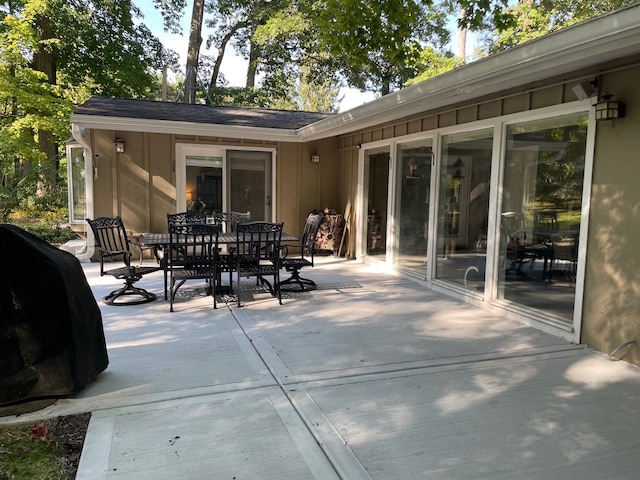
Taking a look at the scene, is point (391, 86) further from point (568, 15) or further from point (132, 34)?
point (132, 34)

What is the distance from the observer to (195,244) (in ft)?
15.3

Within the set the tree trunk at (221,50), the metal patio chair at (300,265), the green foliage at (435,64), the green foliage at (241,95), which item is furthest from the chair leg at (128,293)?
the tree trunk at (221,50)

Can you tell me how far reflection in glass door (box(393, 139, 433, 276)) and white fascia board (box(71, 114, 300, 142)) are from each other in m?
2.22

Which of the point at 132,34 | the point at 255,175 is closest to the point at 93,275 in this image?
the point at 255,175

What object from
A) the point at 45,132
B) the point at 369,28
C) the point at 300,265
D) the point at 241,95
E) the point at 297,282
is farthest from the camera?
the point at 241,95

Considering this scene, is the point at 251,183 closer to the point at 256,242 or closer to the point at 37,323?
the point at 256,242

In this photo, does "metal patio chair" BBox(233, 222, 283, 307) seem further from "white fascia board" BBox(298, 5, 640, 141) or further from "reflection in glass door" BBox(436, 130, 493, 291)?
"reflection in glass door" BBox(436, 130, 493, 291)

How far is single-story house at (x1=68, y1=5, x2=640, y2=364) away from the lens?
340cm

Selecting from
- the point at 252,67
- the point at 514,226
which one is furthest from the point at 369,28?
the point at 252,67

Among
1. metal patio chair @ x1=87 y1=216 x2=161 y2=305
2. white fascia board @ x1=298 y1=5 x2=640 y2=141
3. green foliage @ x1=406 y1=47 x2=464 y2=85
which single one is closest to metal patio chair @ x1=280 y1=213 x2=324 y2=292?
metal patio chair @ x1=87 y1=216 x2=161 y2=305

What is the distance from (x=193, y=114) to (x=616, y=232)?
678 centimetres

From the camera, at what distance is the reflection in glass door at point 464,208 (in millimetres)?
4984

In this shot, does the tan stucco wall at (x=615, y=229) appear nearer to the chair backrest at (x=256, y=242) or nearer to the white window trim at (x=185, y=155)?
the chair backrest at (x=256, y=242)

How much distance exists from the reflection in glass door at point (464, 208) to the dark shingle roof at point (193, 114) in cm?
350
